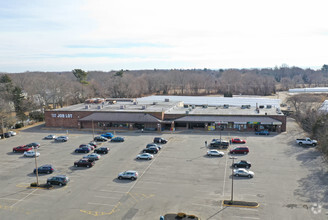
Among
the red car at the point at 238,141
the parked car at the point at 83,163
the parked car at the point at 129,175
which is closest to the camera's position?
the parked car at the point at 129,175

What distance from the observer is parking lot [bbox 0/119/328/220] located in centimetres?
2469

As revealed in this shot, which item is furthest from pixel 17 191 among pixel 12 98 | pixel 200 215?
pixel 12 98

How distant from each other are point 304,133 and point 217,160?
23910 millimetres

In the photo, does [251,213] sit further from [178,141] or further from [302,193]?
[178,141]

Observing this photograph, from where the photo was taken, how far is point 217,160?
38.1m

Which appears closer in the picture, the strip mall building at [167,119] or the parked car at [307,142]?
the parked car at [307,142]

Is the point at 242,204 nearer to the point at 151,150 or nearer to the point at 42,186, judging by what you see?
the point at 151,150

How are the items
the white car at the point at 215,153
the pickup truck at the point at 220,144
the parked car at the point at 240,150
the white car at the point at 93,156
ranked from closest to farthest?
the white car at the point at 93,156
the white car at the point at 215,153
the parked car at the point at 240,150
the pickup truck at the point at 220,144

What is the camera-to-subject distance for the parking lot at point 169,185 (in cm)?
2469

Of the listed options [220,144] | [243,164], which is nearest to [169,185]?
[243,164]

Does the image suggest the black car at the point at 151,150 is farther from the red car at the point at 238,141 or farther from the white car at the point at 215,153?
the red car at the point at 238,141

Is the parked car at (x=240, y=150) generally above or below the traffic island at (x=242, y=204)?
above

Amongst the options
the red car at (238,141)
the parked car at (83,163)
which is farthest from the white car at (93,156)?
the red car at (238,141)

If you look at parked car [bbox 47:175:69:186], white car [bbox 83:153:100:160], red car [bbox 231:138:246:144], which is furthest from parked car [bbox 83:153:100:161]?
red car [bbox 231:138:246:144]
